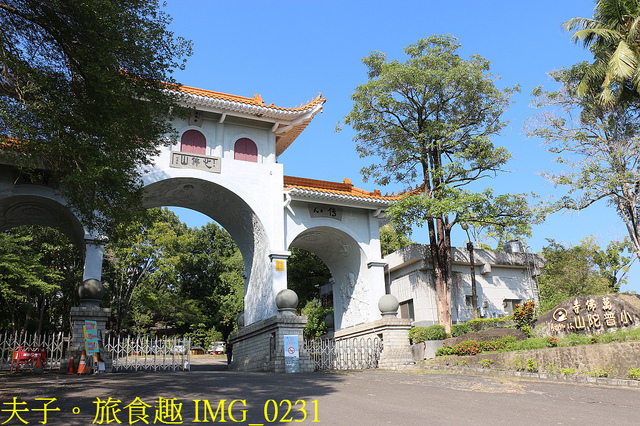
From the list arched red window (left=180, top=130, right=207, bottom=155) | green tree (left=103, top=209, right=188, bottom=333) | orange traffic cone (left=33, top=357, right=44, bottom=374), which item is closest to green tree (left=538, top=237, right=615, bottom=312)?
arched red window (left=180, top=130, right=207, bottom=155)

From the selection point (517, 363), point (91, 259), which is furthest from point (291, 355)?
point (91, 259)

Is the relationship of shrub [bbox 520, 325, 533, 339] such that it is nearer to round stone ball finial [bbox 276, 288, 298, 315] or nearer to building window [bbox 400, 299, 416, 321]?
building window [bbox 400, 299, 416, 321]

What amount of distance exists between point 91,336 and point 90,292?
1281 mm

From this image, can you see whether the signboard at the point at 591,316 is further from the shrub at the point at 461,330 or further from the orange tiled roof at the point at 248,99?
the orange tiled roof at the point at 248,99

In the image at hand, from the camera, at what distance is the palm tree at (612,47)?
589 inches

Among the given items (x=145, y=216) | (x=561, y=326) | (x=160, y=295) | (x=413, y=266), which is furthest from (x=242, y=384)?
(x=160, y=295)

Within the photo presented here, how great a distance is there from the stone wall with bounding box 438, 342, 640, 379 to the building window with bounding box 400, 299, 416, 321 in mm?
6829

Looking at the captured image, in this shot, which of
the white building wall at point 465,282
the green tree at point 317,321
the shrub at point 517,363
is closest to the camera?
the shrub at point 517,363

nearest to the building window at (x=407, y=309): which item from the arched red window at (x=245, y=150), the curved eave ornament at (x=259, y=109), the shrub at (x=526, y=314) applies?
the shrub at (x=526, y=314)

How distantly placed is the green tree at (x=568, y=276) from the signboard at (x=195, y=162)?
40.6ft

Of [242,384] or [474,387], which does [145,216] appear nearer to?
[242,384]

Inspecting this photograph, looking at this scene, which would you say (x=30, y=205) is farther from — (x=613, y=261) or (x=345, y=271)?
(x=613, y=261)

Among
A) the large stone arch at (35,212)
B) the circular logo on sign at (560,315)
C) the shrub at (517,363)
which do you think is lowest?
the shrub at (517,363)

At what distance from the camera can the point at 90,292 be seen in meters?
13.0
